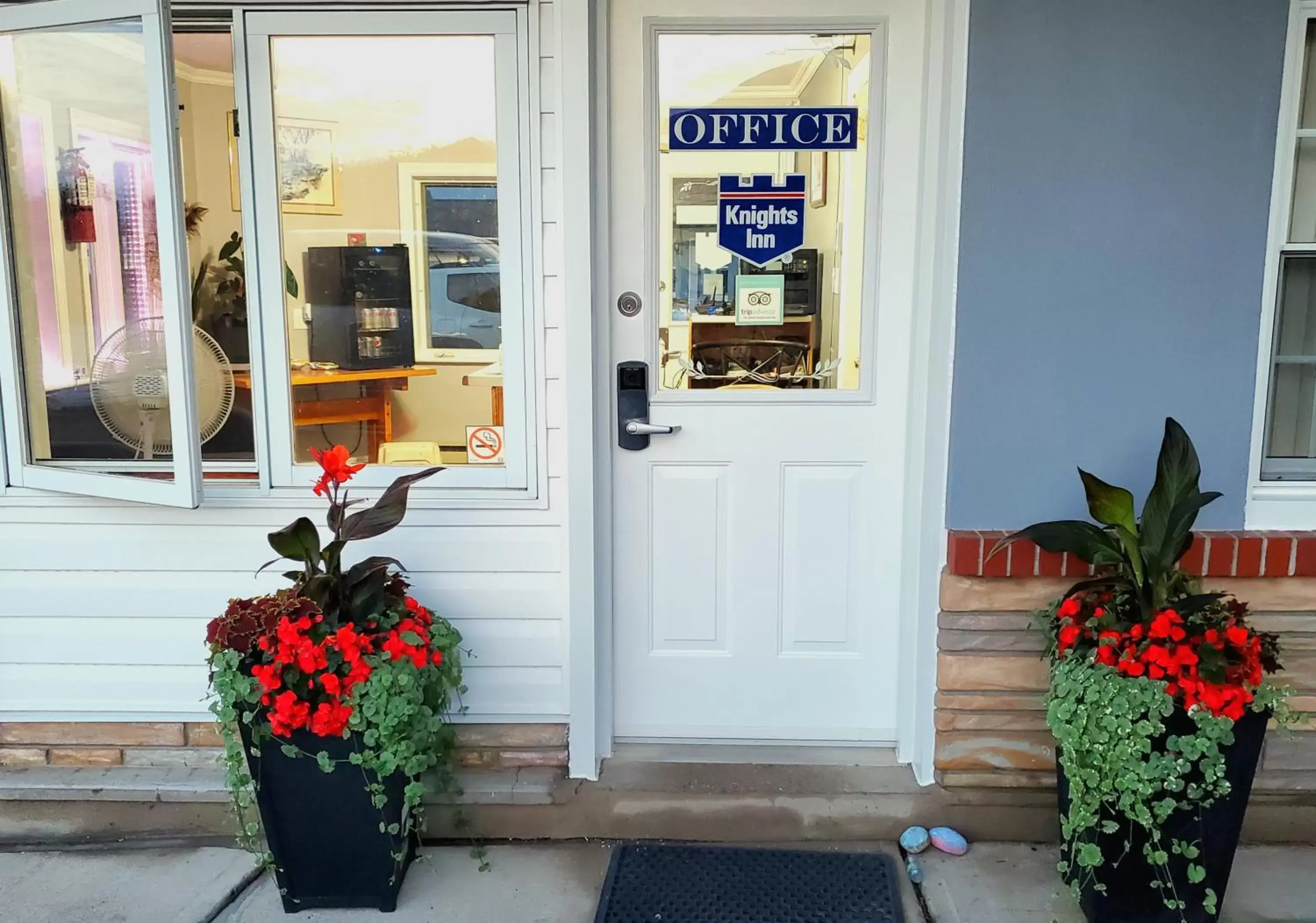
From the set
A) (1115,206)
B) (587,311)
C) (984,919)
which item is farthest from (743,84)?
(984,919)

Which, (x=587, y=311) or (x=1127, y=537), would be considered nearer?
(x=1127, y=537)

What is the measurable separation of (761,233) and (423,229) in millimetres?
947

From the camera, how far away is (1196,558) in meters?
2.37

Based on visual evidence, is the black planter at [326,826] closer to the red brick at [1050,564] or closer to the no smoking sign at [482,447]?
the no smoking sign at [482,447]

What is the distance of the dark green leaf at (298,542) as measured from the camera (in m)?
2.23

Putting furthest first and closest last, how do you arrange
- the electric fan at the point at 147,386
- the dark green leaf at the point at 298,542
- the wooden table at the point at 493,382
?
the wooden table at the point at 493,382
the electric fan at the point at 147,386
the dark green leaf at the point at 298,542

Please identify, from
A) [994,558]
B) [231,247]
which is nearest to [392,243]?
[231,247]

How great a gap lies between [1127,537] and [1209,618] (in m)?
0.25

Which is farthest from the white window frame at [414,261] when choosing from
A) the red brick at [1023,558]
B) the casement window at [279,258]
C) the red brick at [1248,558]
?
the red brick at [1248,558]

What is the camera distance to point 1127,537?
2.15 meters

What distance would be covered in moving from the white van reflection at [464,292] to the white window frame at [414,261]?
62 millimetres

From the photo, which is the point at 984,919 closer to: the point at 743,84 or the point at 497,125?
the point at 743,84

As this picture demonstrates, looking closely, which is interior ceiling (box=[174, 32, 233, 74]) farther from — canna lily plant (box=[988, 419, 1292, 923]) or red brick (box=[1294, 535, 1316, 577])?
red brick (box=[1294, 535, 1316, 577])

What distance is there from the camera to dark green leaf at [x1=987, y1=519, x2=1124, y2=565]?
7.18ft
